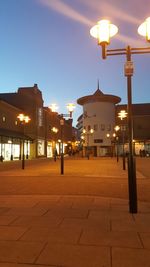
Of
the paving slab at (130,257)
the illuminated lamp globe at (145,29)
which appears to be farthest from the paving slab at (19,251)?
the illuminated lamp globe at (145,29)

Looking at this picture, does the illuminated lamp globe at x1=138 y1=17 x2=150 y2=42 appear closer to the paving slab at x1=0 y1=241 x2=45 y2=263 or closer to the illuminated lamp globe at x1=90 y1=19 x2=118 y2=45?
the illuminated lamp globe at x1=90 y1=19 x2=118 y2=45

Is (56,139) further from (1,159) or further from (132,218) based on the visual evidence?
(132,218)

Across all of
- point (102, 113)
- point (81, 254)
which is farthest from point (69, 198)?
point (102, 113)

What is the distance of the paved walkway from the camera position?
4.69 m

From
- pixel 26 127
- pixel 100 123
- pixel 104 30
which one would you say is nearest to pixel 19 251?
pixel 104 30

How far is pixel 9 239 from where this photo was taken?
5.68m

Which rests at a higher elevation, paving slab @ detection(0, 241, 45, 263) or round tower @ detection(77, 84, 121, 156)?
round tower @ detection(77, 84, 121, 156)

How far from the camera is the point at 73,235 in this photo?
5.90 metres

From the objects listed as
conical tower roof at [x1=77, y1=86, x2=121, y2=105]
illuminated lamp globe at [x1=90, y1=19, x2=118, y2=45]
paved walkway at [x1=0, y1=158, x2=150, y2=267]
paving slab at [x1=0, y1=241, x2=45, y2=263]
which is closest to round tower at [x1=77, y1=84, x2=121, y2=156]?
conical tower roof at [x1=77, y1=86, x2=121, y2=105]

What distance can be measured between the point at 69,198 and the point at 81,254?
5451 millimetres

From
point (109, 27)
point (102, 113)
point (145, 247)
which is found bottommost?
point (145, 247)

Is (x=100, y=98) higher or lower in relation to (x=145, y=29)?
higher

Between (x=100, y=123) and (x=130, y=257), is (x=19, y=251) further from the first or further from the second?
(x=100, y=123)

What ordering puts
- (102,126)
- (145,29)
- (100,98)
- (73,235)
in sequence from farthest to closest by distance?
(102,126)
(100,98)
(145,29)
(73,235)
